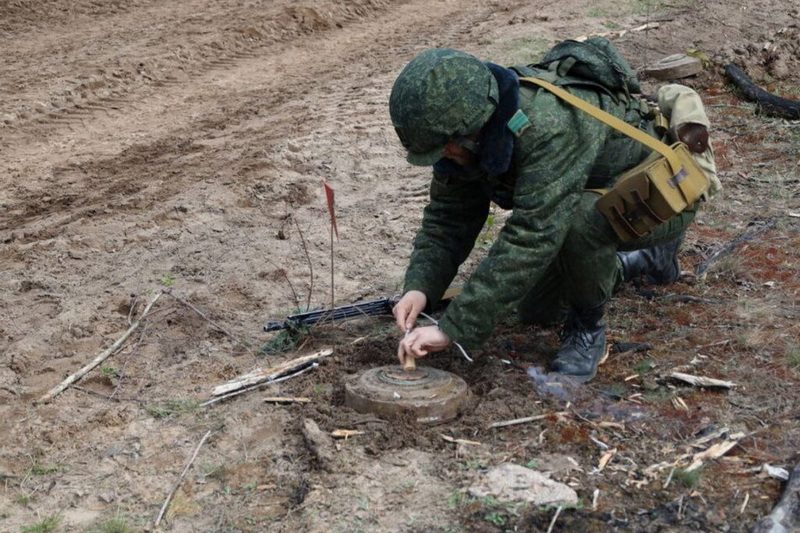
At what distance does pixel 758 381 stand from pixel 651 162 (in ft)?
3.32

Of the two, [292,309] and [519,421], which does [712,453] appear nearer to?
[519,421]

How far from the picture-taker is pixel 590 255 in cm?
402

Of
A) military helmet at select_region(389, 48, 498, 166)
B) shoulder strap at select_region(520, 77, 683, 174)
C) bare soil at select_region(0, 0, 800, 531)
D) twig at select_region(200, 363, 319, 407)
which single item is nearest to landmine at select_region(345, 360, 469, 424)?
bare soil at select_region(0, 0, 800, 531)

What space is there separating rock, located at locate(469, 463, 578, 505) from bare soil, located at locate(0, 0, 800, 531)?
6 cm

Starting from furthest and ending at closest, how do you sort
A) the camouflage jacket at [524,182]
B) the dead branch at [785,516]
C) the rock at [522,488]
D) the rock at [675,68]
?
1. the rock at [675,68]
2. the camouflage jacket at [524,182]
3. the rock at [522,488]
4. the dead branch at [785,516]

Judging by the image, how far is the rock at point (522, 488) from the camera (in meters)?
3.26

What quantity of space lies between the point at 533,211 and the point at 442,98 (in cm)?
57

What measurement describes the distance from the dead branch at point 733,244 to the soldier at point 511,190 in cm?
96

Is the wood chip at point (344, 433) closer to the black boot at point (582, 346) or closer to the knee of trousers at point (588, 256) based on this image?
the black boot at point (582, 346)

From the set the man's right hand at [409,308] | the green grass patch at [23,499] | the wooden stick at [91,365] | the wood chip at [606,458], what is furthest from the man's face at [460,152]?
the green grass patch at [23,499]

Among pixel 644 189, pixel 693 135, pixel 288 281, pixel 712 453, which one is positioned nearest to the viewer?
pixel 712 453

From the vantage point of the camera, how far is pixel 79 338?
482 centimetres

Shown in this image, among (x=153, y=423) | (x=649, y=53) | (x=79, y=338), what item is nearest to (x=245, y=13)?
(x=649, y=53)

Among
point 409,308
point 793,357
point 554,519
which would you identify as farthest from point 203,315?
point 793,357
